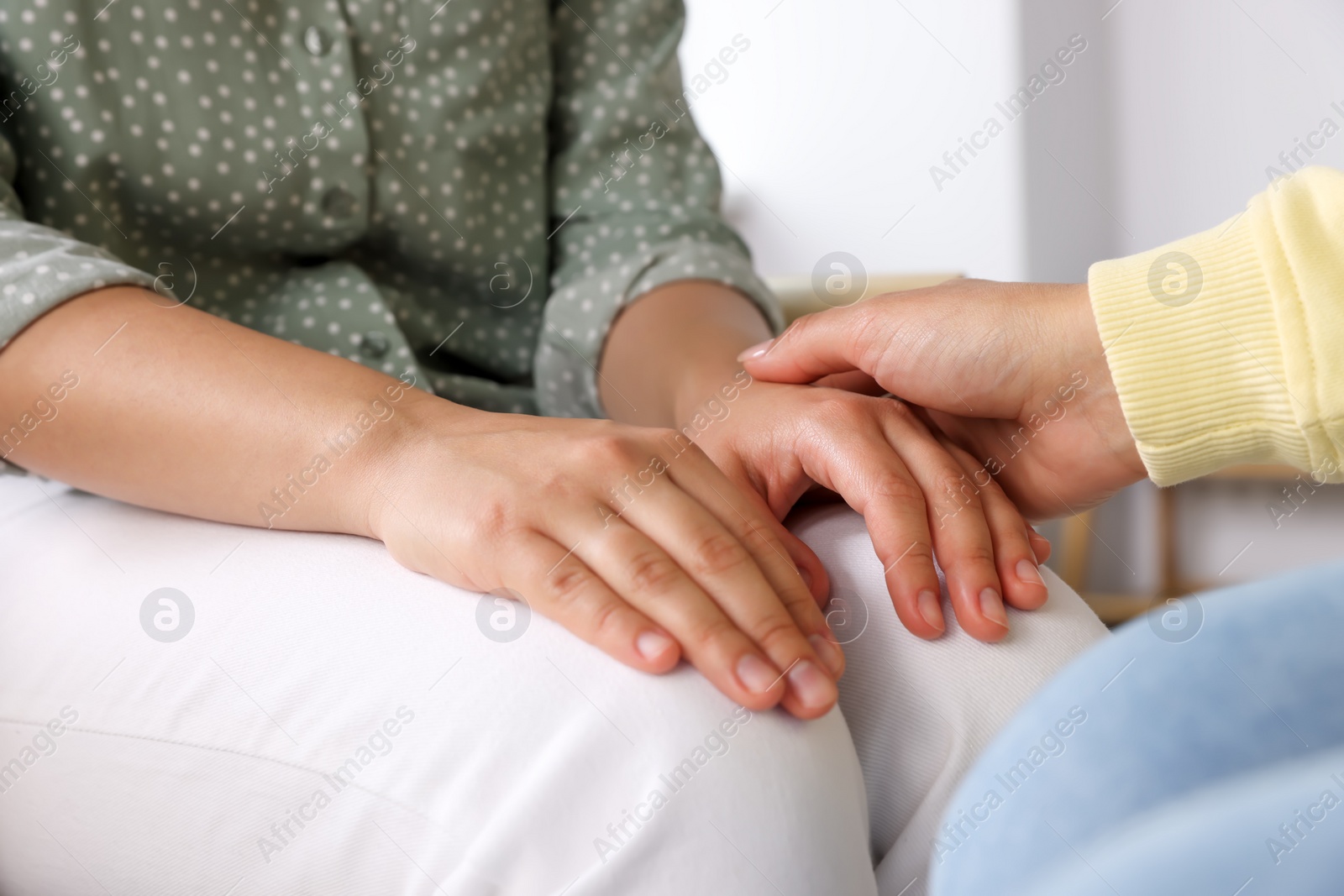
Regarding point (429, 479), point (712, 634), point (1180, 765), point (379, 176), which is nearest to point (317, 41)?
point (379, 176)

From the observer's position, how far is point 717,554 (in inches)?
13.9

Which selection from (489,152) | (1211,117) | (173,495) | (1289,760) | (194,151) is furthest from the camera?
(1211,117)

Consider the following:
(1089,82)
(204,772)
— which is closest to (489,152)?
(204,772)

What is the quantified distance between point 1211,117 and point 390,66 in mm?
1656

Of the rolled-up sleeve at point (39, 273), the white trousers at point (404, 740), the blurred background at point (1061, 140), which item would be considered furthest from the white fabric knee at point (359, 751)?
the blurred background at point (1061, 140)

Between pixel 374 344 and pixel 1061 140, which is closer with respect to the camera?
pixel 374 344

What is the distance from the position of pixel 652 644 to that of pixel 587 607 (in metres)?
0.03

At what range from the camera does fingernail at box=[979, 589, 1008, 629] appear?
0.38 meters

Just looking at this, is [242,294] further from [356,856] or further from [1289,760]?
[1289,760]

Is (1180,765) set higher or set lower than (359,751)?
higher

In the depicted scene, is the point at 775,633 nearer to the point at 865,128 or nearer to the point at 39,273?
the point at 39,273

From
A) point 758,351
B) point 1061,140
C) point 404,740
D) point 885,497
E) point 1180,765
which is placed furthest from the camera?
point 1061,140

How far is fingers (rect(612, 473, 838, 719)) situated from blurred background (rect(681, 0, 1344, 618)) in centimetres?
160

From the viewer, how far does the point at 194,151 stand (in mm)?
518
